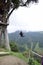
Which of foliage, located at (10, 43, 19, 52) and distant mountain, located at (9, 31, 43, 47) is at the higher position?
distant mountain, located at (9, 31, 43, 47)

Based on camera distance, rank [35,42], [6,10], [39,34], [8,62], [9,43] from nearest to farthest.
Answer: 1. [8,62]
2. [39,34]
3. [35,42]
4. [6,10]
5. [9,43]

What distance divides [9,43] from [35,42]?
295 cm

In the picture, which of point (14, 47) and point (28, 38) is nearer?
point (28, 38)

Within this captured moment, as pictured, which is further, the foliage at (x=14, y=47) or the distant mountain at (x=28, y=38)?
the foliage at (x=14, y=47)

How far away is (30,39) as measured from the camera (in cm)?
1430

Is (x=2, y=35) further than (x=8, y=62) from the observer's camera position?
Yes

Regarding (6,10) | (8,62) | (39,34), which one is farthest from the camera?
(6,10)

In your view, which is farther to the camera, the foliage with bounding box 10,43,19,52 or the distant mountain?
the foliage with bounding box 10,43,19,52

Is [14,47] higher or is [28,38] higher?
[28,38]

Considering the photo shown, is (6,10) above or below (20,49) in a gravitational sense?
above

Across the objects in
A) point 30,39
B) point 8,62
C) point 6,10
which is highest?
point 6,10

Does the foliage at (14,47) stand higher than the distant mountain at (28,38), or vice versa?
the distant mountain at (28,38)

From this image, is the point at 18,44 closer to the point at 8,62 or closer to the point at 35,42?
the point at 35,42

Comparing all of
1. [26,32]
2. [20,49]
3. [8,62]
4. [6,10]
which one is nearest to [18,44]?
[20,49]
